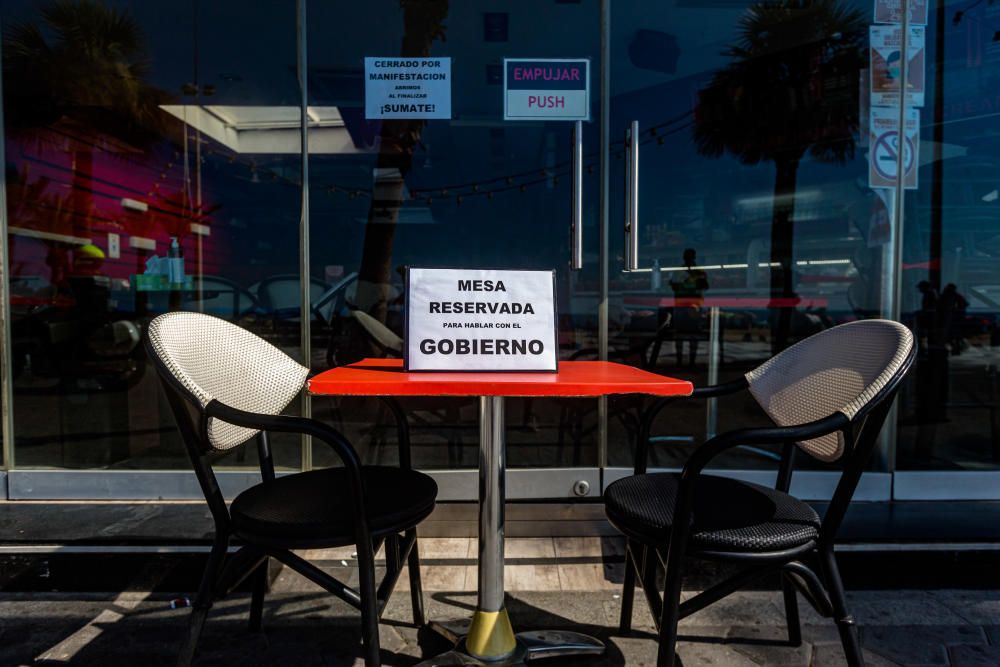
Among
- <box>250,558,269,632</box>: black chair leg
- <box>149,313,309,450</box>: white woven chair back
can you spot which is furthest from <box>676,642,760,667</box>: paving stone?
<box>149,313,309,450</box>: white woven chair back

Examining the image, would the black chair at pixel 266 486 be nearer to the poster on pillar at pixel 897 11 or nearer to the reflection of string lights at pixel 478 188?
the reflection of string lights at pixel 478 188

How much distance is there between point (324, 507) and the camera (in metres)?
1.45

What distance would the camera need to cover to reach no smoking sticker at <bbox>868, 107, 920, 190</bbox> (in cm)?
291

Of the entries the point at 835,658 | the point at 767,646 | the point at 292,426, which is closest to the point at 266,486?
the point at 292,426

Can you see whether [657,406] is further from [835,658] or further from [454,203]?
[454,203]

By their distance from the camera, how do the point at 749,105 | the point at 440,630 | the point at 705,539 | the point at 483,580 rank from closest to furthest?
the point at 705,539, the point at 483,580, the point at 440,630, the point at 749,105

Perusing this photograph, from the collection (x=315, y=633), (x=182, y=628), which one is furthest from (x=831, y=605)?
(x=182, y=628)

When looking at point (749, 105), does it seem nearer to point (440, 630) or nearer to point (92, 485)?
point (440, 630)

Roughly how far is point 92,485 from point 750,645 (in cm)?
291

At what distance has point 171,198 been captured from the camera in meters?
3.63

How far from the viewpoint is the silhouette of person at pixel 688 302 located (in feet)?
12.3

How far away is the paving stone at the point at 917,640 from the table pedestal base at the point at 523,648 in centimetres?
89

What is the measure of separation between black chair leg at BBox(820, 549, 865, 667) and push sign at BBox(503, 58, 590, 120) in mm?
2290

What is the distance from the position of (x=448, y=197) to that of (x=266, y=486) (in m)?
1.98
